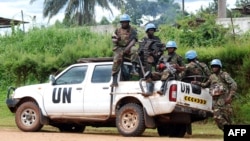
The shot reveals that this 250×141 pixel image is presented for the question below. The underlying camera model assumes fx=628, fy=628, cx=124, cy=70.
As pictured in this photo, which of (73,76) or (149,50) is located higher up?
(149,50)

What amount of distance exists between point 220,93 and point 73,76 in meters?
3.40

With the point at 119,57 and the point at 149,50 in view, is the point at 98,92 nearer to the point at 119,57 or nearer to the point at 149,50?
the point at 119,57

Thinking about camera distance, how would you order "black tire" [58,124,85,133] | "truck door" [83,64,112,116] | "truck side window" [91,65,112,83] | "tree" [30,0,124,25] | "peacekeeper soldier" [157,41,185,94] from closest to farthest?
"peacekeeper soldier" [157,41,185,94], "truck door" [83,64,112,116], "truck side window" [91,65,112,83], "black tire" [58,124,85,133], "tree" [30,0,124,25]

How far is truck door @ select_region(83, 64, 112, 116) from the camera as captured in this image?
44.3 feet

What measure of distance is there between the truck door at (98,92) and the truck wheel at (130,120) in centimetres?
44

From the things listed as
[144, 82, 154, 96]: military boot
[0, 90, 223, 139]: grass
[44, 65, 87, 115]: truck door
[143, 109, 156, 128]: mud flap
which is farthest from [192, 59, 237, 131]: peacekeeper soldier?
[44, 65, 87, 115]: truck door

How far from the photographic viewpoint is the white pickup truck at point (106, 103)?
12.8 metres

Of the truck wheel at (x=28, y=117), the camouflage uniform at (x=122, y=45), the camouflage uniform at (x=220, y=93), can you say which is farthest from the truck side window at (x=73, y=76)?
the camouflage uniform at (x=220, y=93)

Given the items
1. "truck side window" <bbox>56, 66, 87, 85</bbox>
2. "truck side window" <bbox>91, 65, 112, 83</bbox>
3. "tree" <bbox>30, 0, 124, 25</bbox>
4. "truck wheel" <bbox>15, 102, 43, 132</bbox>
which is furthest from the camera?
"tree" <bbox>30, 0, 124, 25</bbox>

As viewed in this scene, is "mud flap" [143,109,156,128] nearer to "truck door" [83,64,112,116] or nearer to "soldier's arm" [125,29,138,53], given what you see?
"truck door" [83,64,112,116]

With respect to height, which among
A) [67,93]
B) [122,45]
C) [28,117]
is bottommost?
[28,117]

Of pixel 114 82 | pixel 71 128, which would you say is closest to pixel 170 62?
pixel 114 82

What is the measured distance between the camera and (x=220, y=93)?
513 inches

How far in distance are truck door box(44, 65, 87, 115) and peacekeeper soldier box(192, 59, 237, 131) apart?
2.55m
